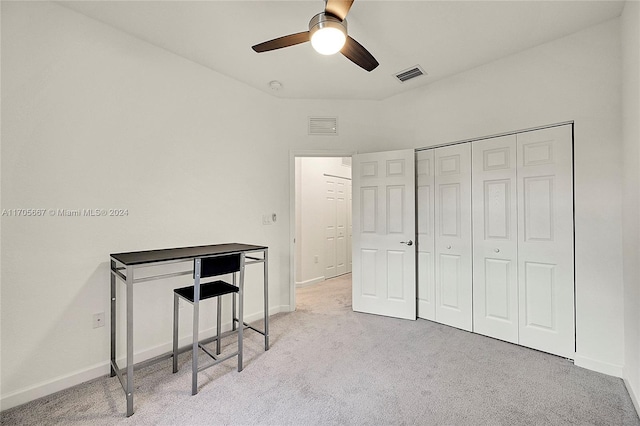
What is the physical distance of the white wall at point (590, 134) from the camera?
2203 mm

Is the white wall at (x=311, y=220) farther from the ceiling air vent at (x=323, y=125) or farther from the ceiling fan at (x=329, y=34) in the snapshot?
the ceiling fan at (x=329, y=34)

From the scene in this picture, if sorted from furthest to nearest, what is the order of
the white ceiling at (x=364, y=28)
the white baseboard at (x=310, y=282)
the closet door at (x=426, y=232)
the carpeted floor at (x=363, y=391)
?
the white baseboard at (x=310, y=282)
the closet door at (x=426, y=232)
the white ceiling at (x=364, y=28)
the carpeted floor at (x=363, y=391)

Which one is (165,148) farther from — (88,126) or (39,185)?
(39,185)

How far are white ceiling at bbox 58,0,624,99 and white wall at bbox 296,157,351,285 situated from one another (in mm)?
2054

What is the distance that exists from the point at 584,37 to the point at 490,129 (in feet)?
2.94

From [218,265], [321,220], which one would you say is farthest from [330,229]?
[218,265]

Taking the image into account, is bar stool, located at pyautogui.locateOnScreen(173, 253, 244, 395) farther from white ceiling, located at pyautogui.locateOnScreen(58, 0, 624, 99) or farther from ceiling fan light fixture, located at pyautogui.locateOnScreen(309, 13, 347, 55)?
white ceiling, located at pyautogui.locateOnScreen(58, 0, 624, 99)

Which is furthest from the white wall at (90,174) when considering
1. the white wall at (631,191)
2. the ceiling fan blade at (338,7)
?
the white wall at (631,191)

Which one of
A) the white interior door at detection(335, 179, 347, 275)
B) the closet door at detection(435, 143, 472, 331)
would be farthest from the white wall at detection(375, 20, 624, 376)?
the white interior door at detection(335, 179, 347, 275)

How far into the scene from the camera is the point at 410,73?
3.06 metres

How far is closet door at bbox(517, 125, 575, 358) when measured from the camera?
8.00 ft

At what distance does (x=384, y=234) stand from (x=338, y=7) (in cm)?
238

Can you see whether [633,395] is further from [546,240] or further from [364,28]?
[364,28]

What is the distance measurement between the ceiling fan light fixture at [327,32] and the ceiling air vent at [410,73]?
55.1 inches
